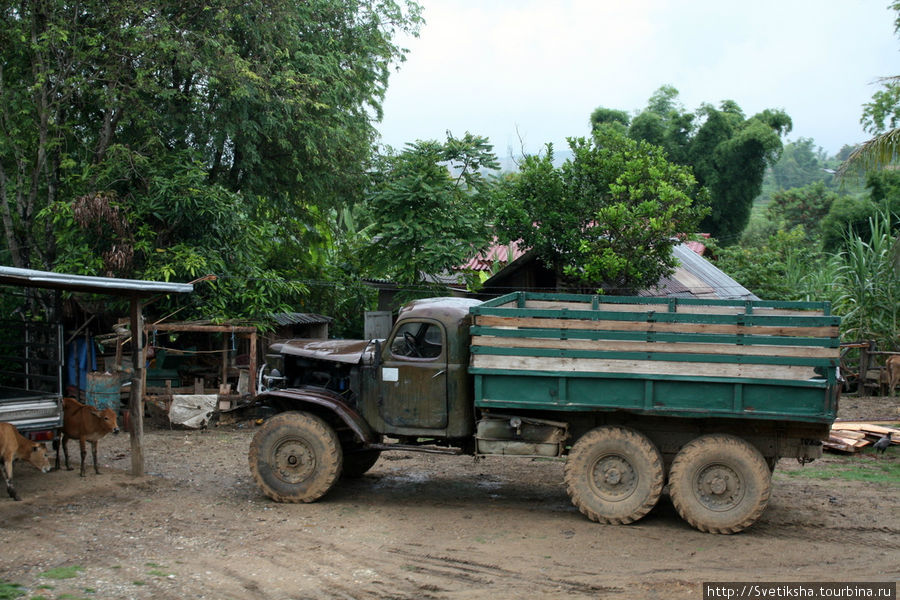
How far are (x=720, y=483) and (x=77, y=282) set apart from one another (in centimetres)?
738

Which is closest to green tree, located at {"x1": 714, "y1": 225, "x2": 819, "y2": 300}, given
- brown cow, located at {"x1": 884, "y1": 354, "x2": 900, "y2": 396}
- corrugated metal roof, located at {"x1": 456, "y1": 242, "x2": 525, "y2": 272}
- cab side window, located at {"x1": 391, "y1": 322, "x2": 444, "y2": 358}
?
brown cow, located at {"x1": 884, "y1": 354, "x2": 900, "y2": 396}

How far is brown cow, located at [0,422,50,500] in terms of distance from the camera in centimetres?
820

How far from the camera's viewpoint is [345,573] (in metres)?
6.40

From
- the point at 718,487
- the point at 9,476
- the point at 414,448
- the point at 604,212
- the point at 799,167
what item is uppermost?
the point at 799,167

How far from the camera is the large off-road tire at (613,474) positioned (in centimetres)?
775


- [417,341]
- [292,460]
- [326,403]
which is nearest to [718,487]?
Answer: [417,341]

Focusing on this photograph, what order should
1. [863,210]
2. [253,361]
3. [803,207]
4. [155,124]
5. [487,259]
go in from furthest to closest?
[803,207], [863,210], [487,259], [155,124], [253,361]

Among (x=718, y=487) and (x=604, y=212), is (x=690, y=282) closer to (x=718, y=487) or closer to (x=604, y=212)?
(x=604, y=212)

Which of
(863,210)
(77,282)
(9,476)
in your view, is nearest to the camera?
(9,476)

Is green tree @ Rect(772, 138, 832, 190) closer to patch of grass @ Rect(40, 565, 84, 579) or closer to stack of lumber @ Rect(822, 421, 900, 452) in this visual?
stack of lumber @ Rect(822, 421, 900, 452)

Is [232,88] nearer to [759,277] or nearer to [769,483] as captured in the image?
[769,483]

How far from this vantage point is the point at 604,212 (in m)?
15.7

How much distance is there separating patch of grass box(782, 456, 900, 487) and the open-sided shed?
8554mm

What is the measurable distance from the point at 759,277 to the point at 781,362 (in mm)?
19249
